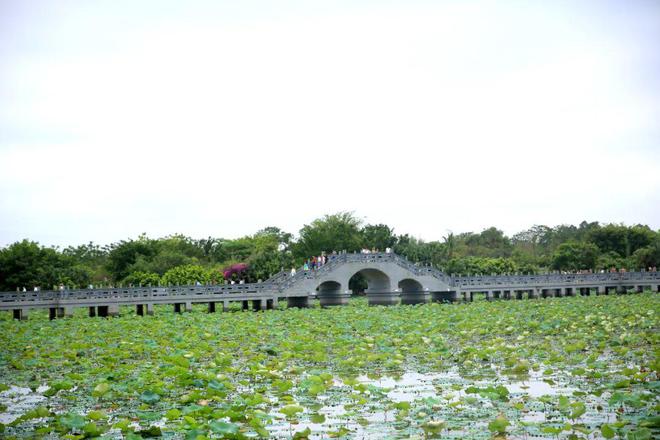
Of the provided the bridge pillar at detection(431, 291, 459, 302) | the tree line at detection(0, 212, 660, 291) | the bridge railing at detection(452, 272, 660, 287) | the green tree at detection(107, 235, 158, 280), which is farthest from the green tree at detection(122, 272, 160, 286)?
the bridge railing at detection(452, 272, 660, 287)

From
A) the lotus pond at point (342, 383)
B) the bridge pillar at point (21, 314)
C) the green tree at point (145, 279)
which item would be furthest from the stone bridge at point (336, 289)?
the lotus pond at point (342, 383)

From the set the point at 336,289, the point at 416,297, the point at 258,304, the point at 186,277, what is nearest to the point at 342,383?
the point at 258,304

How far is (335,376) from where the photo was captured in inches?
611

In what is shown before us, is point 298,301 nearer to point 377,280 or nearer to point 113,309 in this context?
point 377,280

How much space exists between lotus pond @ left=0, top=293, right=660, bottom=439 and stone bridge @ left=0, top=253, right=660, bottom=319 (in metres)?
11.2

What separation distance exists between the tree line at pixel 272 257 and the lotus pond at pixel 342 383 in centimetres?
2716

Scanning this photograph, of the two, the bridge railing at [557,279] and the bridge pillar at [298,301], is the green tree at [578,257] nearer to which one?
the bridge railing at [557,279]

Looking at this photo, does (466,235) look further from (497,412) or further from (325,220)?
(497,412)

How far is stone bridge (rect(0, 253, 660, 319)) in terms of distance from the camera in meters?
37.4

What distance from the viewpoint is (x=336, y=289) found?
1813 inches

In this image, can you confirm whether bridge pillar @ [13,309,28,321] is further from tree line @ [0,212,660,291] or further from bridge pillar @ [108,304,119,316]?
tree line @ [0,212,660,291]

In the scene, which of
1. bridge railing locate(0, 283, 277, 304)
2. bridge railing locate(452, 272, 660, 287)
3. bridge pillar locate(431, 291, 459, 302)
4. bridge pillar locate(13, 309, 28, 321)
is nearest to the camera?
bridge railing locate(0, 283, 277, 304)

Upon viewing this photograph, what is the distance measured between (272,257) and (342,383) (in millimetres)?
42626

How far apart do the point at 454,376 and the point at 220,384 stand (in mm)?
4526
